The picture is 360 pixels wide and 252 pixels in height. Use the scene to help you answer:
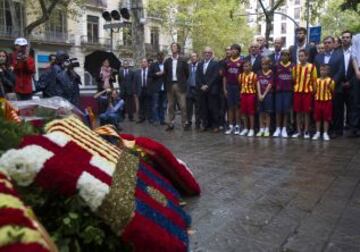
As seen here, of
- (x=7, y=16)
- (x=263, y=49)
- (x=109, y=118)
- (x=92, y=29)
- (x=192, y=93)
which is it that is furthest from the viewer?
(x=92, y=29)

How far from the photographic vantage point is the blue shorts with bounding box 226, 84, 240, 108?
11.1 m

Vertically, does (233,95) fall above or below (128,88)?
above

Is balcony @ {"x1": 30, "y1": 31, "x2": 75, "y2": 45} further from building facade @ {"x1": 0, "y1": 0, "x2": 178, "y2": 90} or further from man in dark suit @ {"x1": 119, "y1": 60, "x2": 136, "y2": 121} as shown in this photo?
man in dark suit @ {"x1": 119, "y1": 60, "x2": 136, "y2": 121}

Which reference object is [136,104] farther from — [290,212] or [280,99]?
[290,212]

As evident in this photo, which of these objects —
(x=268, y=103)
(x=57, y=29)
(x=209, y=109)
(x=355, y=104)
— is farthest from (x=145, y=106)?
(x=57, y=29)

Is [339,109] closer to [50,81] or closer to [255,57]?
[255,57]

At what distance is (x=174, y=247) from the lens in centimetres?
341

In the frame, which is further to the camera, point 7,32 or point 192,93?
point 7,32

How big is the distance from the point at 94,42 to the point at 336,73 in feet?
124

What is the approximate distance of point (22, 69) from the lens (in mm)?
9805

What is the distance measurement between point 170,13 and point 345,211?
40.5 meters

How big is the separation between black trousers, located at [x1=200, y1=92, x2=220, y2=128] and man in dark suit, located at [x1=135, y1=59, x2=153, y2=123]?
3.03m

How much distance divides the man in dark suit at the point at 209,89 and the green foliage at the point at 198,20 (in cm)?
3055

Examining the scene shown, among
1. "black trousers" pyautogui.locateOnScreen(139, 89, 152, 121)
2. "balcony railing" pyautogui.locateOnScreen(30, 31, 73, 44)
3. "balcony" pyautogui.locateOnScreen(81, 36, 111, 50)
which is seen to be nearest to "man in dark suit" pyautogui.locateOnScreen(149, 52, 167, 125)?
"black trousers" pyautogui.locateOnScreen(139, 89, 152, 121)
